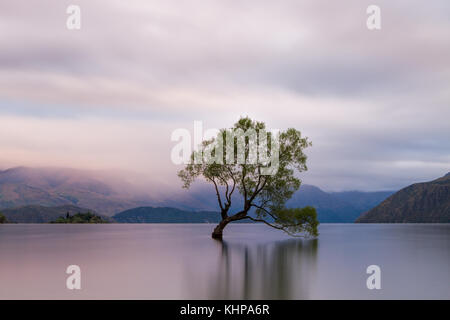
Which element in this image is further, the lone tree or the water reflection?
the lone tree

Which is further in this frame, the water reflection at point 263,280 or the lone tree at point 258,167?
the lone tree at point 258,167

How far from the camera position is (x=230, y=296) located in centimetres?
1780

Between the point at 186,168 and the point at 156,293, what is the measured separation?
42653mm

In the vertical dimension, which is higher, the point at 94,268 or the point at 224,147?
the point at 224,147

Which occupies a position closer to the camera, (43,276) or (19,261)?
(43,276)

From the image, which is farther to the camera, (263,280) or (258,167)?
(258,167)

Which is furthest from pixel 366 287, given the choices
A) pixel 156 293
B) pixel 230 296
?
pixel 156 293

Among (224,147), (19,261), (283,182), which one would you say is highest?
(224,147)
